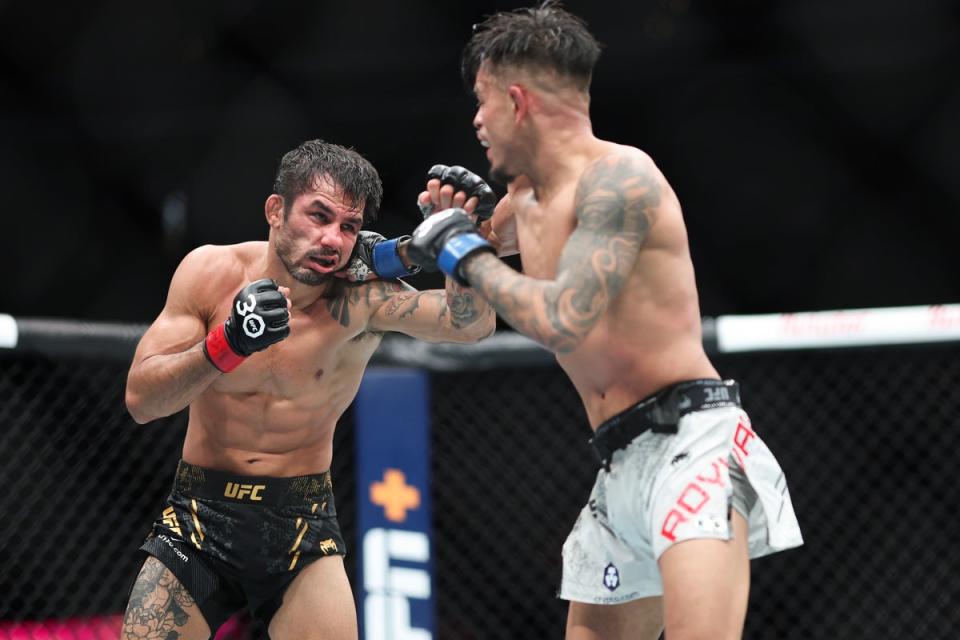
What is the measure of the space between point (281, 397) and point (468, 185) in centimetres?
59

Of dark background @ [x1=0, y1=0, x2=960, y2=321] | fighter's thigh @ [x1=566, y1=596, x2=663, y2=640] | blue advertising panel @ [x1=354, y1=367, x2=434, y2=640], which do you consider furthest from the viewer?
dark background @ [x1=0, y1=0, x2=960, y2=321]

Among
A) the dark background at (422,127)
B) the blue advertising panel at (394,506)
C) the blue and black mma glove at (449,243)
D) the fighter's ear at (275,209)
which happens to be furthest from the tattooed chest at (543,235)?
the dark background at (422,127)

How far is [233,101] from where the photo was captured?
10.9ft

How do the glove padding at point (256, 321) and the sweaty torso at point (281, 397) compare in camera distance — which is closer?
the glove padding at point (256, 321)

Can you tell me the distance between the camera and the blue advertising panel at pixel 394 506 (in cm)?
305

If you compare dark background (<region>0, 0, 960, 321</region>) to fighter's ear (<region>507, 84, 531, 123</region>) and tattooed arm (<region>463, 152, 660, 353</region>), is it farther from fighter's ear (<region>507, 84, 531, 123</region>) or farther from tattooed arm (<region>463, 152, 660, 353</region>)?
tattooed arm (<region>463, 152, 660, 353</region>)

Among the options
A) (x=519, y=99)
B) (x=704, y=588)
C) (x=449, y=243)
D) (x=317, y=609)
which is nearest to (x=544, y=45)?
(x=519, y=99)

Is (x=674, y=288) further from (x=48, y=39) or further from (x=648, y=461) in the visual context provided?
(x=48, y=39)

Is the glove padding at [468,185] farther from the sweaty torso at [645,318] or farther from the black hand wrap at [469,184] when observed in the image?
the sweaty torso at [645,318]

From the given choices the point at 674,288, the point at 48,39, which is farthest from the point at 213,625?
the point at 48,39

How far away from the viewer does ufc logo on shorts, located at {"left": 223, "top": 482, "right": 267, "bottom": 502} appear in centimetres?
237

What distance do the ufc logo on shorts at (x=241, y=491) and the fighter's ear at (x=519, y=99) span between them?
96 cm

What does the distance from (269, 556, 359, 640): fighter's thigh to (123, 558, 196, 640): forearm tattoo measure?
185 millimetres

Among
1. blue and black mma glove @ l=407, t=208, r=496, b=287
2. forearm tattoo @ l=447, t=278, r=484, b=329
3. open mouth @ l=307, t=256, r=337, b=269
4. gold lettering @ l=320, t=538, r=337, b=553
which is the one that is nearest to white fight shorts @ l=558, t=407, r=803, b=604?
blue and black mma glove @ l=407, t=208, r=496, b=287
